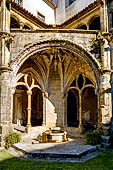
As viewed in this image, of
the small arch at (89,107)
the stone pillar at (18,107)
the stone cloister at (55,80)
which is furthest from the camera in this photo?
the small arch at (89,107)

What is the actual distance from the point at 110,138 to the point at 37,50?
470 cm

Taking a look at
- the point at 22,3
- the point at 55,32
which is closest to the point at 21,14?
the point at 22,3

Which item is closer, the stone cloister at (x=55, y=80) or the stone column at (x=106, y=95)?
the stone column at (x=106, y=95)

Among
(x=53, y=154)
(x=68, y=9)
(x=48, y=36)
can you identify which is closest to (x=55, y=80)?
(x=48, y=36)

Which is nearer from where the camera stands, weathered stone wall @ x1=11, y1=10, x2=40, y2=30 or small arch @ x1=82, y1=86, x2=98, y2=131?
weathered stone wall @ x1=11, y1=10, x2=40, y2=30

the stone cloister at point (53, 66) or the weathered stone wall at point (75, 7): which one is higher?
the weathered stone wall at point (75, 7)

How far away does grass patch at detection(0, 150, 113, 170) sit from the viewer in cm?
462

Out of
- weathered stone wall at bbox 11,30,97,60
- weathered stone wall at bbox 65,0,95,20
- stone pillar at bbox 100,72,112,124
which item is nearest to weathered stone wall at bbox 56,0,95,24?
weathered stone wall at bbox 65,0,95,20

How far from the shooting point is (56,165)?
4.84 m

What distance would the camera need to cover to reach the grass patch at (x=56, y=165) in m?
4.62

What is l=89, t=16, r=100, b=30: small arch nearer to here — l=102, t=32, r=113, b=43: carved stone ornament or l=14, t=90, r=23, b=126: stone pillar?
l=102, t=32, r=113, b=43: carved stone ornament

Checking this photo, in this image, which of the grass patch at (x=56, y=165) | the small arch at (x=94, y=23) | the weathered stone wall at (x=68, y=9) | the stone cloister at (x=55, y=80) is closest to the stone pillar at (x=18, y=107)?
the stone cloister at (x=55, y=80)

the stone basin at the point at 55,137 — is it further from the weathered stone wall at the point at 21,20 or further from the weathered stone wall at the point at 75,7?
the weathered stone wall at the point at 75,7

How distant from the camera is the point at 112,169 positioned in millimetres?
4520
